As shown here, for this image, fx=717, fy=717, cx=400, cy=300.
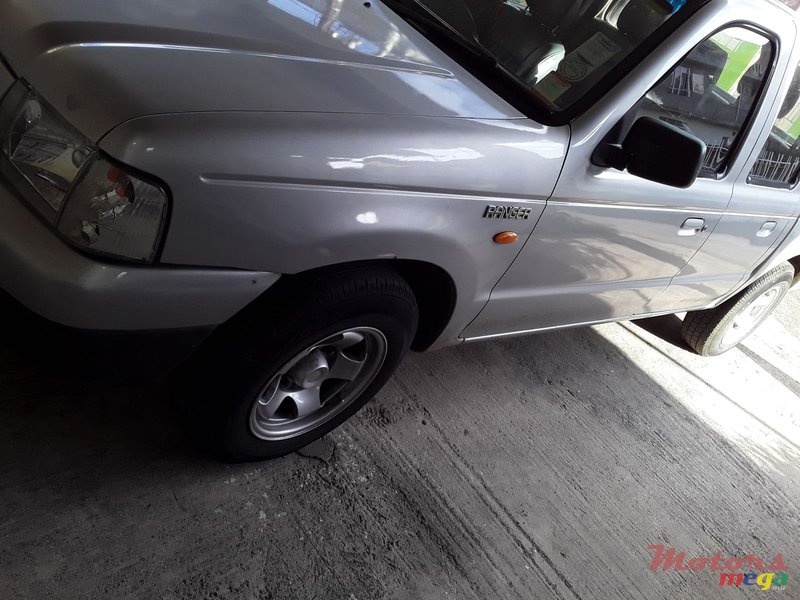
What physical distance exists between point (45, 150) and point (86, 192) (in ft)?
0.60

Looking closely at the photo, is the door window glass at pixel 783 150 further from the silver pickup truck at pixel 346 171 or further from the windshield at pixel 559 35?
the windshield at pixel 559 35

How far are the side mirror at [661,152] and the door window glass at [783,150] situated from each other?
1013 millimetres

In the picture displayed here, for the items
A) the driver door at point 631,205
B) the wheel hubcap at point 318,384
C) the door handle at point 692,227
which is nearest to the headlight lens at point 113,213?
the wheel hubcap at point 318,384

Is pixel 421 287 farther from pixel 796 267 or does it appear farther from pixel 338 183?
pixel 796 267

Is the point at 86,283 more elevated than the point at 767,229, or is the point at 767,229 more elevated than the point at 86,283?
the point at 767,229

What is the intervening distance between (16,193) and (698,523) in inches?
109

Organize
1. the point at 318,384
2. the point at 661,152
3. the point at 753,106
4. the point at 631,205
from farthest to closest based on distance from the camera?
the point at 753,106, the point at 631,205, the point at 318,384, the point at 661,152

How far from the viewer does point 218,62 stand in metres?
1.79

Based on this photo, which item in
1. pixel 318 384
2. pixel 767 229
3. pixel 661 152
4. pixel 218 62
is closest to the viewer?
pixel 218 62

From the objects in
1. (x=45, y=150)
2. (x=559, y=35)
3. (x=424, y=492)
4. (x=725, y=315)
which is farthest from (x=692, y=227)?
(x=45, y=150)

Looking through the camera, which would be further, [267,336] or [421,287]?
[421,287]

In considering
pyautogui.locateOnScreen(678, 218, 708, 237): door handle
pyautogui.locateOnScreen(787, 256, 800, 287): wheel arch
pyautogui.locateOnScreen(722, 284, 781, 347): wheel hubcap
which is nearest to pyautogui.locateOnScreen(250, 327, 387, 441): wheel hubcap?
pyautogui.locateOnScreen(678, 218, 708, 237): door handle

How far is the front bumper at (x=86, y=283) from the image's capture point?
162cm

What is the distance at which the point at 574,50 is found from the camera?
7.84 ft
